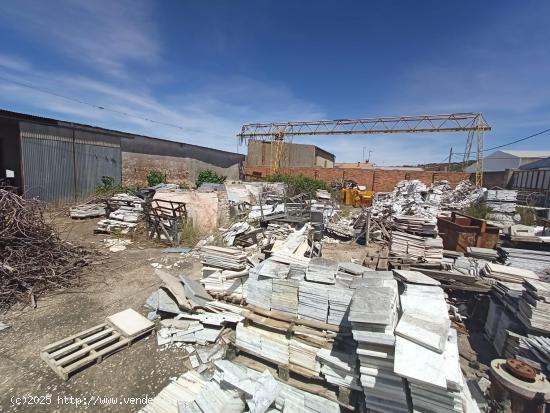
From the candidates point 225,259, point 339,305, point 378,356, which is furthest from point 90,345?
point 378,356

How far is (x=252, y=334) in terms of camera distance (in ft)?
12.1

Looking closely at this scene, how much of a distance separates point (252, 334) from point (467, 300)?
434cm

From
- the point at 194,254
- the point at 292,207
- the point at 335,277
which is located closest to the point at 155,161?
the point at 292,207

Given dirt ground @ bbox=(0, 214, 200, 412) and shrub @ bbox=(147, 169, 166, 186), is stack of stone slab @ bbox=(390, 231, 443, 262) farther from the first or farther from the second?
shrub @ bbox=(147, 169, 166, 186)

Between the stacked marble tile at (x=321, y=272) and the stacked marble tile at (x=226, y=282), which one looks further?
the stacked marble tile at (x=226, y=282)

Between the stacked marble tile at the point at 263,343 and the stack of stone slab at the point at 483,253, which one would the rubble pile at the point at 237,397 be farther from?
the stack of stone slab at the point at 483,253

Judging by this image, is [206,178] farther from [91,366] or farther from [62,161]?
[91,366]

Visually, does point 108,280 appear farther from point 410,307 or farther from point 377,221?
point 377,221

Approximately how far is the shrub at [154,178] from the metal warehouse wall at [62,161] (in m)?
2.83

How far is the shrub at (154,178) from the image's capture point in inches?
688

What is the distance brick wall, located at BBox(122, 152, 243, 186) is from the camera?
1627 cm

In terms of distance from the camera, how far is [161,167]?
1875 centimetres

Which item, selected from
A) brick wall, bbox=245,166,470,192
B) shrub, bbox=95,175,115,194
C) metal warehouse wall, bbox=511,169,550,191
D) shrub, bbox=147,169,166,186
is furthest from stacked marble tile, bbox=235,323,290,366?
metal warehouse wall, bbox=511,169,550,191

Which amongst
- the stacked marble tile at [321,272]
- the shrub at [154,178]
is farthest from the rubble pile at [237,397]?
the shrub at [154,178]
